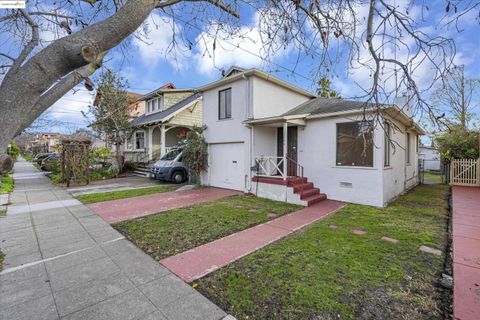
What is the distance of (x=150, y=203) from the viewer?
7973 millimetres

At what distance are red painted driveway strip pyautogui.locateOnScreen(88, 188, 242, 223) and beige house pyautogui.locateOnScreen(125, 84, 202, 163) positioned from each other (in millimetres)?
7104

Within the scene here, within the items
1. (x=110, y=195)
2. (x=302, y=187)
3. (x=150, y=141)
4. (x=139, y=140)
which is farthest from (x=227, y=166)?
(x=139, y=140)

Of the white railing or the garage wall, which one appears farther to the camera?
the garage wall

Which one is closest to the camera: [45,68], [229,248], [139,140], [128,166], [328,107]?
[45,68]

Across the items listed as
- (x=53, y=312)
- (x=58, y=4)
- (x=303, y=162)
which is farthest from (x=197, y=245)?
(x=303, y=162)

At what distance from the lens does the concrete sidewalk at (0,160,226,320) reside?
260cm

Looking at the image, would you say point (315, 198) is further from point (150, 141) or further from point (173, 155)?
point (150, 141)

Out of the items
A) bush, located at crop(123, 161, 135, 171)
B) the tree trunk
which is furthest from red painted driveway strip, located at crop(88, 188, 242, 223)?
bush, located at crop(123, 161, 135, 171)

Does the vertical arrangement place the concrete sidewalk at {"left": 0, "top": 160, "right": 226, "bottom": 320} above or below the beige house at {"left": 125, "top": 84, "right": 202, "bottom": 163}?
below

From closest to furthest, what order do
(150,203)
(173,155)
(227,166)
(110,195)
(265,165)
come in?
1. (150,203)
2. (110,195)
3. (265,165)
4. (227,166)
5. (173,155)

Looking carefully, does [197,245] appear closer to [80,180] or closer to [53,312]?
[53,312]

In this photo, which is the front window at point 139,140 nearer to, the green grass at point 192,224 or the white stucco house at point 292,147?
the white stucco house at point 292,147

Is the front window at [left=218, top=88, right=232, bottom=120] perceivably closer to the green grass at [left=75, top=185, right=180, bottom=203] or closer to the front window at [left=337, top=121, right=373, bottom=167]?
the green grass at [left=75, top=185, right=180, bottom=203]

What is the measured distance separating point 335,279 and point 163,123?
14322 mm
